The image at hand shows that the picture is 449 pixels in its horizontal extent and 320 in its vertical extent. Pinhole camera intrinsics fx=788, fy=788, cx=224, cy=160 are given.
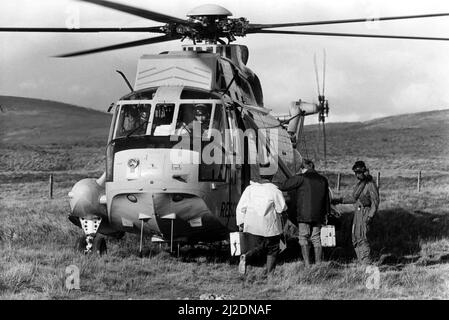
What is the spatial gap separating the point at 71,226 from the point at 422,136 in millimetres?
58635

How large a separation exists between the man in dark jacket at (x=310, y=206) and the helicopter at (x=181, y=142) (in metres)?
1.16

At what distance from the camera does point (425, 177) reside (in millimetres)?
42406

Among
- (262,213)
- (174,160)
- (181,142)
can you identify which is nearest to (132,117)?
(181,142)

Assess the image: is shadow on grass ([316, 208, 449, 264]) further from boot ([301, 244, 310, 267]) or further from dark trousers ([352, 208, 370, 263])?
boot ([301, 244, 310, 267])

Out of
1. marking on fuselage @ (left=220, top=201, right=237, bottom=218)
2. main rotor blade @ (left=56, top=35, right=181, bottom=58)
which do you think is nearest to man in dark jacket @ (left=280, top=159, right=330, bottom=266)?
marking on fuselage @ (left=220, top=201, right=237, bottom=218)

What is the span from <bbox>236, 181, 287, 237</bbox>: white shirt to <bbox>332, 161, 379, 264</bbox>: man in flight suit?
2115 mm

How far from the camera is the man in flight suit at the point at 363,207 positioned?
13.8m

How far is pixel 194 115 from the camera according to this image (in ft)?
43.9

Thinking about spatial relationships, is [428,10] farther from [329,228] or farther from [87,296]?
[87,296]

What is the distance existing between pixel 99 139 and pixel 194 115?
56029 mm

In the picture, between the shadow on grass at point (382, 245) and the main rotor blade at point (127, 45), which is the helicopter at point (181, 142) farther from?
the shadow on grass at point (382, 245)

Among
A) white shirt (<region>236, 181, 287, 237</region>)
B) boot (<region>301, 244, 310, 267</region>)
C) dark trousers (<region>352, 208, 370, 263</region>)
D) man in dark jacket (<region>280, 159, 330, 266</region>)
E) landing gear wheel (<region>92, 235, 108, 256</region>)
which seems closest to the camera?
white shirt (<region>236, 181, 287, 237</region>)

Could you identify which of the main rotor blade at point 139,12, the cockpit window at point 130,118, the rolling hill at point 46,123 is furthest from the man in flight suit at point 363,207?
the rolling hill at point 46,123

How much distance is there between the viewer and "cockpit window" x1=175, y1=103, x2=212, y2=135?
13.2 m
